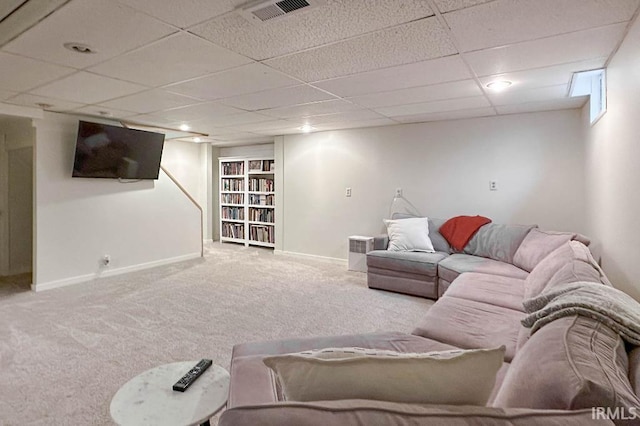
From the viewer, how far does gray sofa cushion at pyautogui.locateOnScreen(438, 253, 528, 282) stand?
10.8 feet

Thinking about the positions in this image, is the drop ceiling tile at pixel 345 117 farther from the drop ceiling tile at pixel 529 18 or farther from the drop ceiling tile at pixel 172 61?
the drop ceiling tile at pixel 529 18

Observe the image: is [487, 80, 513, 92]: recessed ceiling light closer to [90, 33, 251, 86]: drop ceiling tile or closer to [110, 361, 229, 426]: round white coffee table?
[90, 33, 251, 86]: drop ceiling tile

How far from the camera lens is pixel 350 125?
5.11 meters

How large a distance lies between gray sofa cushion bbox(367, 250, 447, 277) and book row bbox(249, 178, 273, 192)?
3.26 meters

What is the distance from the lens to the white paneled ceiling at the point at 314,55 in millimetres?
1747

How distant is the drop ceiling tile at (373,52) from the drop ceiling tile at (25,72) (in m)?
1.67

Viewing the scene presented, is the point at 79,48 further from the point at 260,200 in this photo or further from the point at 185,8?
the point at 260,200

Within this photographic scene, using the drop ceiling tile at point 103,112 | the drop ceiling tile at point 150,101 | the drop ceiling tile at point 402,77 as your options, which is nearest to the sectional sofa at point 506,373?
the drop ceiling tile at point 402,77

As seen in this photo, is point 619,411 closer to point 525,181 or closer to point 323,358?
point 323,358

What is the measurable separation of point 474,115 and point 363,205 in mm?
1981

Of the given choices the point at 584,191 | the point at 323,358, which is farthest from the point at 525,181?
the point at 323,358

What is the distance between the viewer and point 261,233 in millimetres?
6945

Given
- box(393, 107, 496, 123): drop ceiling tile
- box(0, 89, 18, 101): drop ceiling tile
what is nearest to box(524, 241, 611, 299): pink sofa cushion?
box(393, 107, 496, 123): drop ceiling tile

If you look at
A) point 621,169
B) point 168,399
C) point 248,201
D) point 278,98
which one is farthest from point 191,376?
point 248,201
